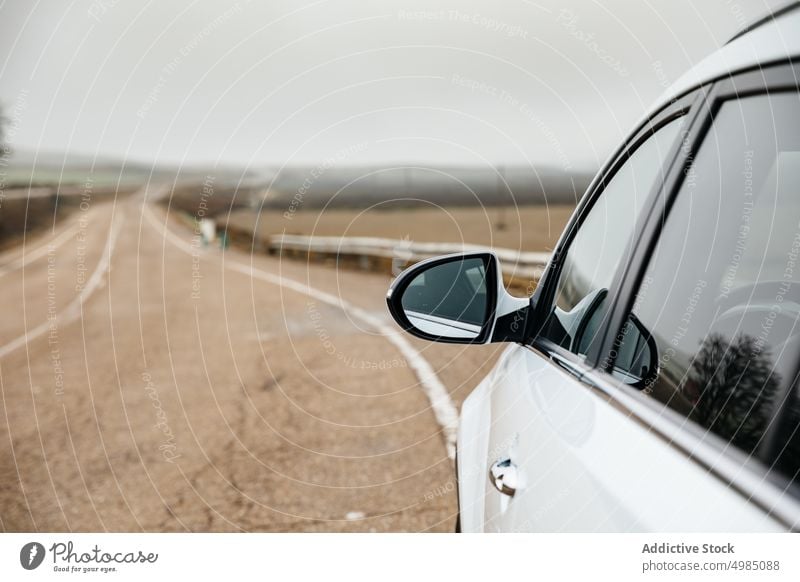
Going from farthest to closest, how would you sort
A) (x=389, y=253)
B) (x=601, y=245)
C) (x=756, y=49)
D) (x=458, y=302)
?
(x=389, y=253)
(x=458, y=302)
(x=601, y=245)
(x=756, y=49)

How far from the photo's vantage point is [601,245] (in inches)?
72.1

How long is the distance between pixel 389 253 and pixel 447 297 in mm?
12081

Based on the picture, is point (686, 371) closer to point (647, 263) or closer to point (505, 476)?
point (647, 263)

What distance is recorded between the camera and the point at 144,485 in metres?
3.90

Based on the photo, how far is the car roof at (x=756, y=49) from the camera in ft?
3.56

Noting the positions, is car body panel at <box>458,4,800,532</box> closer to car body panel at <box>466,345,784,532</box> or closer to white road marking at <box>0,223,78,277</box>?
car body panel at <box>466,345,784,532</box>

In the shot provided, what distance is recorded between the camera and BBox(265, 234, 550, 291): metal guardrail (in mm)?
8945

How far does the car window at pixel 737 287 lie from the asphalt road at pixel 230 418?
7.23ft

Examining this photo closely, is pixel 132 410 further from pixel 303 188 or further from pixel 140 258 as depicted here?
pixel 140 258

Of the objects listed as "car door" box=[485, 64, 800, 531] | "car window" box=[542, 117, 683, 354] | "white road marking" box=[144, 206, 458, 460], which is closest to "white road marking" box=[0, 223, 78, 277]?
"white road marking" box=[144, 206, 458, 460]

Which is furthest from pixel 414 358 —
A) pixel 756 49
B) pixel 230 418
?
pixel 756 49

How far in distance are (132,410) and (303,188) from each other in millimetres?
2316

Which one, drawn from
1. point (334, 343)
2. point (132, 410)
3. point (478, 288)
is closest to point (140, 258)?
point (334, 343)

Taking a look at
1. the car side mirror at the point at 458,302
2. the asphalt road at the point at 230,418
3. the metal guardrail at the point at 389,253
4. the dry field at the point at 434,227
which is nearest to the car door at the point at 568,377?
the car side mirror at the point at 458,302
